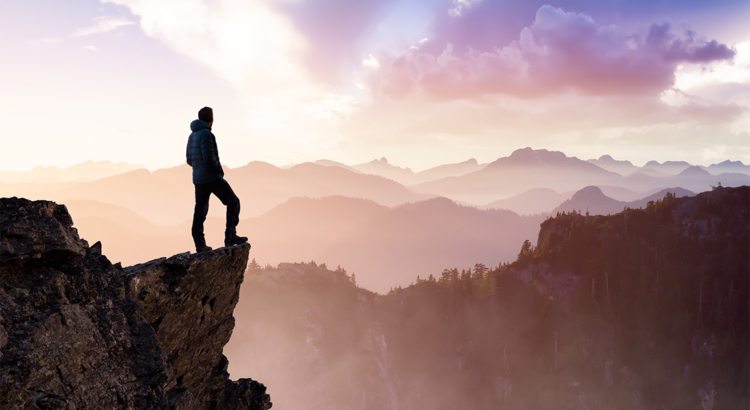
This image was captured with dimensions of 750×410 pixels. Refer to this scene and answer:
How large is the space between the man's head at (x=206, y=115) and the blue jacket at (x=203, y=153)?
0.72 ft

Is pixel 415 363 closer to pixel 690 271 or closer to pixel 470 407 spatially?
pixel 470 407

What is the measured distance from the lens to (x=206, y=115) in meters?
10.1

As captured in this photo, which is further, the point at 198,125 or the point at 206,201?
the point at 206,201

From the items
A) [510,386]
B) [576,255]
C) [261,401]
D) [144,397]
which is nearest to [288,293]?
[510,386]

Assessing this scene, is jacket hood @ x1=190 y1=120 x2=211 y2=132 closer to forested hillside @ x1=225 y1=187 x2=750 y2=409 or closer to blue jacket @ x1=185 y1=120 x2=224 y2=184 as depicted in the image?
blue jacket @ x1=185 y1=120 x2=224 y2=184

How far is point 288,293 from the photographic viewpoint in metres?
80.8

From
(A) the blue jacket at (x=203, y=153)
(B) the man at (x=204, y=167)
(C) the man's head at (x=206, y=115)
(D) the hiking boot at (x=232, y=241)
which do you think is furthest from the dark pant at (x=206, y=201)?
(C) the man's head at (x=206, y=115)

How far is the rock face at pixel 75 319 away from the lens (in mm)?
4883

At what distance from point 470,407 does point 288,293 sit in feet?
157

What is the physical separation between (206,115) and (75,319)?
6568 millimetres

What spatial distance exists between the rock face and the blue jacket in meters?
2.67

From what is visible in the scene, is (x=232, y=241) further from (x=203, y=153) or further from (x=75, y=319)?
(x=75, y=319)

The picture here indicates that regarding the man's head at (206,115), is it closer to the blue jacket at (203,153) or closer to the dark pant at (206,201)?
the blue jacket at (203,153)

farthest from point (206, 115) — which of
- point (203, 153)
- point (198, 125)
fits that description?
point (203, 153)
